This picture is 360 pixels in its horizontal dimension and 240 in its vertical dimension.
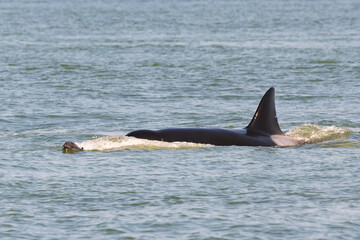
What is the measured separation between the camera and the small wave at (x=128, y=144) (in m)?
15.9

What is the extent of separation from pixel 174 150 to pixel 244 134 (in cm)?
150

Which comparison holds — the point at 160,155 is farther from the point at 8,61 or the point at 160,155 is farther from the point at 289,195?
the point at 8,61

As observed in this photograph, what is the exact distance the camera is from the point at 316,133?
17797 millimetres

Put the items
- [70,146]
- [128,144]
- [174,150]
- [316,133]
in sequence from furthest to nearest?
[316,133] < [128,144] < [70,146] < [174,150]

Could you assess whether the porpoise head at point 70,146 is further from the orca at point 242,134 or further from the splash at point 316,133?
the splash at point 316,133

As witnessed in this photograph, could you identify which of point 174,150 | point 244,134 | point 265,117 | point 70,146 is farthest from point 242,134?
point 70,146

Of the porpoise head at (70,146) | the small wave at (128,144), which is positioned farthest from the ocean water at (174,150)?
the porpoise head at (70,146)

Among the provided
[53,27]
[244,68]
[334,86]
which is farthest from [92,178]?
[53,27]

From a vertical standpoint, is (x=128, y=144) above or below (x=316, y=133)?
above

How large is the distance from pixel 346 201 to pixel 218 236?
8.17 ft

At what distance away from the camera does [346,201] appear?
1208 cm

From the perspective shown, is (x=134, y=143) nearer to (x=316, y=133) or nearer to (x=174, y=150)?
(x=174, y=150)

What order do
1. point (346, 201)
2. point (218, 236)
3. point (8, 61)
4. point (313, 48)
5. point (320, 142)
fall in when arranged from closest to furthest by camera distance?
point (218, 236)
point (346, 201)
point (320, 142)
point (8, 61)
point (313, 48)

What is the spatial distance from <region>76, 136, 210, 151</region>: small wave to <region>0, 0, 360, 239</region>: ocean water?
2 cm
